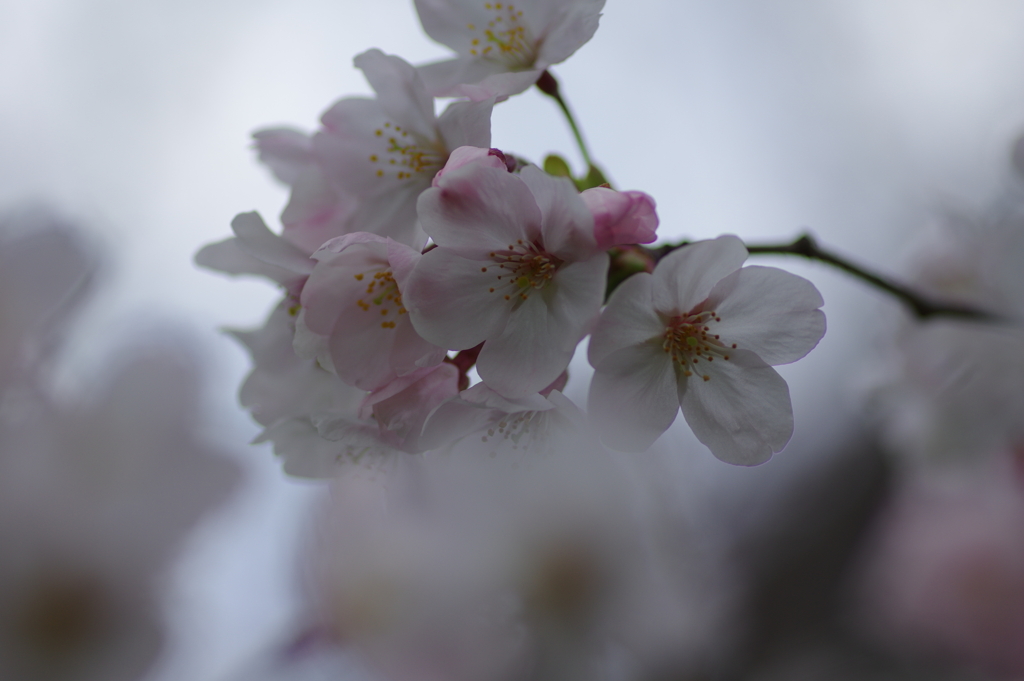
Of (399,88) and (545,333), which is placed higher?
(399,88)

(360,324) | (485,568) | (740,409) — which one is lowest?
(485,568)

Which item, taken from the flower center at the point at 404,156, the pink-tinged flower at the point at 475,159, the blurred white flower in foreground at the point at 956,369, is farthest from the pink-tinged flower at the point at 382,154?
the blurred white flower in foreground at the point at 956,369

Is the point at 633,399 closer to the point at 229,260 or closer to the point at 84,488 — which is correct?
the point at 229,260

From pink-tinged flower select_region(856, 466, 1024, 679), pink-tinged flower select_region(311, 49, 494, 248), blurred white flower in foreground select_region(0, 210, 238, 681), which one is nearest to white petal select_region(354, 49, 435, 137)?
pink-tinged flower select_region(311, 49, 494, 248)

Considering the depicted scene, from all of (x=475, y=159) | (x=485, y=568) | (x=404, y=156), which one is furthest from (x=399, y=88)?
(x=485, y=568)

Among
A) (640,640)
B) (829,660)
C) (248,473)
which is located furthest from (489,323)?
(829,660)

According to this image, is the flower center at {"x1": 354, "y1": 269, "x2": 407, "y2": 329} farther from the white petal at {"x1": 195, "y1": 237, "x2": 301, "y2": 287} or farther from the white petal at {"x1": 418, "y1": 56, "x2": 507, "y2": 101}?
the white petal at {"x1": 418, "y1": 56, "x2": 507, "y2": 101}
